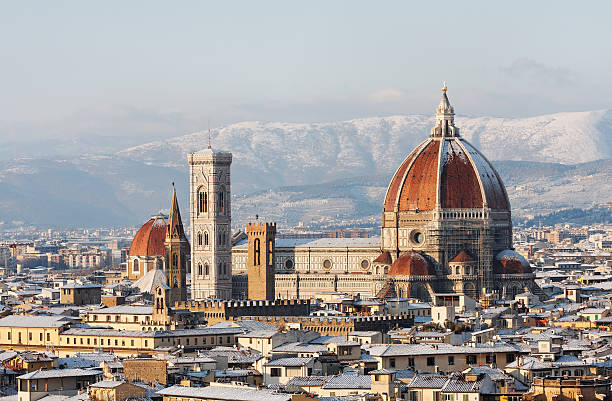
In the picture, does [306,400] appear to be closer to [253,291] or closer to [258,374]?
[258,374]

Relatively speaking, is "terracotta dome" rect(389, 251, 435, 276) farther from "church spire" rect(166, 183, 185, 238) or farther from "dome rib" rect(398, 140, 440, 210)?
"church spire" rect(166, 183, 185, 238)

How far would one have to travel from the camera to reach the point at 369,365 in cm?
8256

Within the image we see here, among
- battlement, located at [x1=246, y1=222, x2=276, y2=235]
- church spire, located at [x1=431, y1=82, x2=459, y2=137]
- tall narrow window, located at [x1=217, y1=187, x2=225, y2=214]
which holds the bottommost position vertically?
battlement, located at [x1=246, y1=222, x2=276, y2=235]

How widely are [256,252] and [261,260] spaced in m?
1.04

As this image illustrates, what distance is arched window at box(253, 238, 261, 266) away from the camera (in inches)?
6152

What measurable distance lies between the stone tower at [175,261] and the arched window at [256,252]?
5.69 meters

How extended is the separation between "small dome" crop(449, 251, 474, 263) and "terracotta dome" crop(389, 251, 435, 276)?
2.05m

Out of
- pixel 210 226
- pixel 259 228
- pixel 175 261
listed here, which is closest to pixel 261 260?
pixel 259 228

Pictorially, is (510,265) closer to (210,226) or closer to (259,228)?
(259,228)

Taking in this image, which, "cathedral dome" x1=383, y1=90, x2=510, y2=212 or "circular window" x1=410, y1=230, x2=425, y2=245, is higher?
"cathedral dome" x1=383, y1=90, x2=510, y2=212

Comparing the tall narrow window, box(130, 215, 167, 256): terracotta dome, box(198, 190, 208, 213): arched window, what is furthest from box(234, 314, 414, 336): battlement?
box(130, 215, 167, 256): terracotta dome

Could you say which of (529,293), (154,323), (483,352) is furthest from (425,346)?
(529,293)

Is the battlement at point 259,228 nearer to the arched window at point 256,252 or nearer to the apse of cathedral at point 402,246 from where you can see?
the apse of cathedral at point 402,246

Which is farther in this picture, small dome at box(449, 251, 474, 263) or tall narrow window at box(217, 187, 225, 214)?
tall narrow window at box(217, 187, 225, 214)
